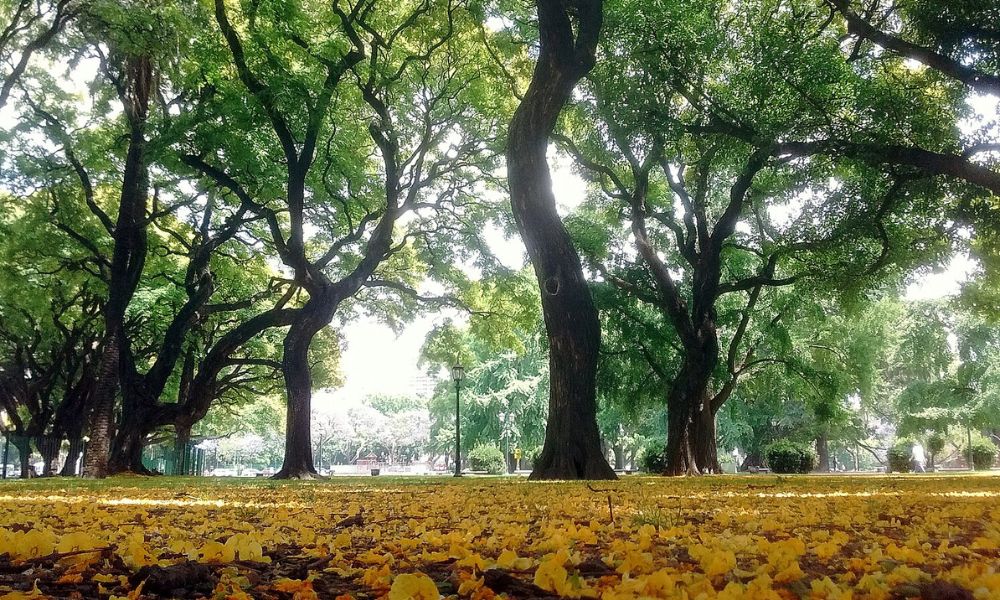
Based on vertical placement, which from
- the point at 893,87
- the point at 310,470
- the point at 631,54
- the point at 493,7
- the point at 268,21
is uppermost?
the point at 493,7

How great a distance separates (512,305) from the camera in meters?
19.1

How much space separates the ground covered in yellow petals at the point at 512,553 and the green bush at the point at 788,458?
18.3m

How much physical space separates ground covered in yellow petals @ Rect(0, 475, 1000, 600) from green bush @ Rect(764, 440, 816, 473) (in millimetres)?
18347

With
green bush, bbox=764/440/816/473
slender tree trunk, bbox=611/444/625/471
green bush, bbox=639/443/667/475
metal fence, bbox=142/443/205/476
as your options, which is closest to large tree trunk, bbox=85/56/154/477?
metal fence, bbox=142/443/205/476

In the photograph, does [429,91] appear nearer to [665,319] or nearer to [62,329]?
[665,319]

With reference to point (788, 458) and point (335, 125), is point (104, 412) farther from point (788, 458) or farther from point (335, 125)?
point (788, 458)

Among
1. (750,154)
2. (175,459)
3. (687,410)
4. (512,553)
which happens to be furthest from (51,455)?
(512,553)

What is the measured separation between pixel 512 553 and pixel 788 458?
2186 centimetres

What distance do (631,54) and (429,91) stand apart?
19.1ft

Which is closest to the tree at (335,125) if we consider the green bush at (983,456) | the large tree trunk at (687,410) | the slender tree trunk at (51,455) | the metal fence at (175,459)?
the large tree trunk at (687,410)

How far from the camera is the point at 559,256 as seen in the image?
9445 millimetres

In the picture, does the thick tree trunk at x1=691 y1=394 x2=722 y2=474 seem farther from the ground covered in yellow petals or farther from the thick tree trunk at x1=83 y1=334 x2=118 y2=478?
the thick tree trunk at x1=83 y1=334 x2=118 y2=478

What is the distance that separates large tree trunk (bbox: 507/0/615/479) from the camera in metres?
8.98

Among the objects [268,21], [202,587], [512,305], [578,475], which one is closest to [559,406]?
[578,475]
